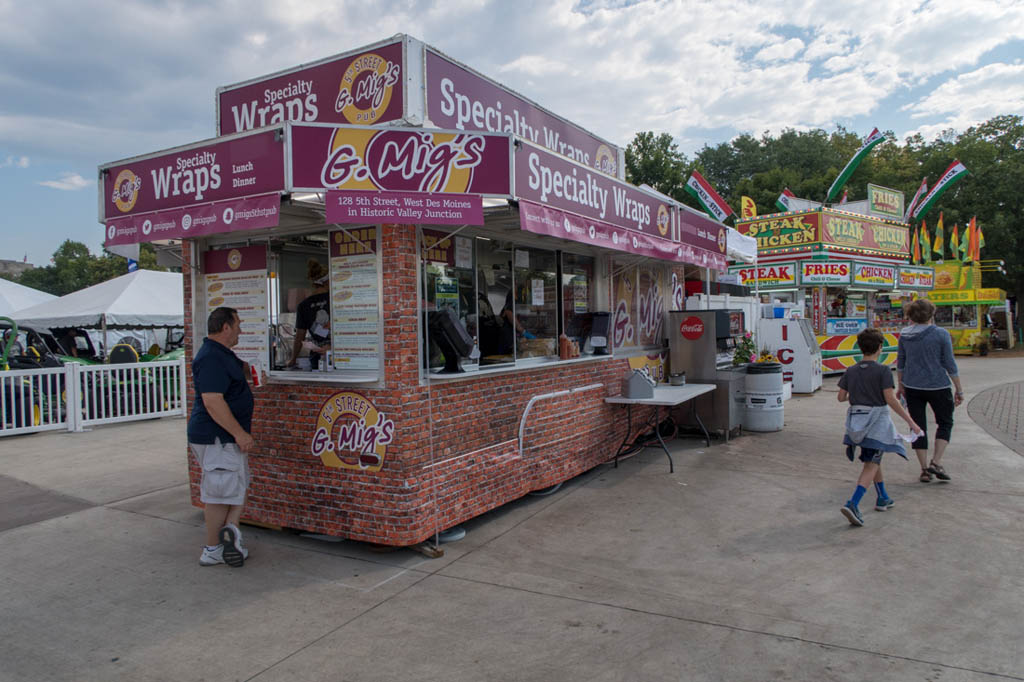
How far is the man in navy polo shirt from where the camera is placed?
476cm

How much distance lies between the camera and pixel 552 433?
6.74 meters

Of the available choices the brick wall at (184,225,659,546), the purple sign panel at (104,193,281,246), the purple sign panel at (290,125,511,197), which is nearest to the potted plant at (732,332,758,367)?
the brick wall at (184,225,659,546)

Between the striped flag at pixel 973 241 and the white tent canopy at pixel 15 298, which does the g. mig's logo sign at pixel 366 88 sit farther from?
the striped flag at pixel 973 241

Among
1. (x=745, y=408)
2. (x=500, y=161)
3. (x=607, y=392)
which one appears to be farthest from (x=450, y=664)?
(x=745, y=408)

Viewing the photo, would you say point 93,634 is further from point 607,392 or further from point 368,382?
point 607,392

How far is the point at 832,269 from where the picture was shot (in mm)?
18234

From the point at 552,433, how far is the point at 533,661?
11.1 ft

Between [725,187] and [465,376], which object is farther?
[725,187]

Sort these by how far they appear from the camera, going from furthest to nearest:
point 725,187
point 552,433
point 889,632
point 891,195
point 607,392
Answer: point 725,187
point 891,195
point 607,392
point 552,433
point 889,632

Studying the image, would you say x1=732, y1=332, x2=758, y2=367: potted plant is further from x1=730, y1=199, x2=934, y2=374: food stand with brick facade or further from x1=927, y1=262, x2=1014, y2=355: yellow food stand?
x1=927, y1=262, x2=1014, y2=355: yellow food stand

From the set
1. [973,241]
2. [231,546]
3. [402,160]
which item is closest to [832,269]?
[973,241]

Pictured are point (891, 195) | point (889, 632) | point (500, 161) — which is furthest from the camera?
point (891, 195)

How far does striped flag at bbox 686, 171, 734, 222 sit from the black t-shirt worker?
313 inches

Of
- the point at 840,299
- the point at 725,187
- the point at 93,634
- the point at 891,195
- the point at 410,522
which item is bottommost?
the point at 93,634
